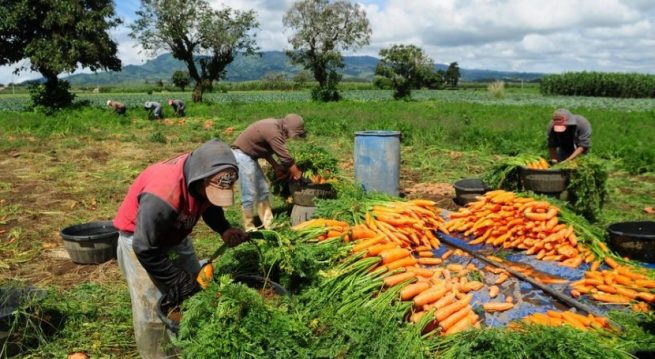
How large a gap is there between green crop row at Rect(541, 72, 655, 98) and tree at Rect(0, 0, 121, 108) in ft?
155

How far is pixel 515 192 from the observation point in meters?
6.93

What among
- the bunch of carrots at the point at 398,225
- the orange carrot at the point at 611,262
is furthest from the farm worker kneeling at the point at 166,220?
the orange carrot at the point at 611,262

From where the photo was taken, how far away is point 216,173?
2.83 metres

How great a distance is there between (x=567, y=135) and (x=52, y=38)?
2570 centimetres

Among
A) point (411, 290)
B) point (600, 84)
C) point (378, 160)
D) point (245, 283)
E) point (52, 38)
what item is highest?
point (52, 38)

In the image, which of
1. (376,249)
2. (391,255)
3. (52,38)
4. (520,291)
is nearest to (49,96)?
(52,38)

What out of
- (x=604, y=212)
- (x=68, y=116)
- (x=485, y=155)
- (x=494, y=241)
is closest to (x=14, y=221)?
(x=494, y=241)

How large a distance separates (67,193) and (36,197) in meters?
0.56

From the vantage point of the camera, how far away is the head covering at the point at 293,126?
21.7 feet

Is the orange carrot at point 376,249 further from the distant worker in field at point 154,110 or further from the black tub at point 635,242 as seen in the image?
Result: the distant worker in field at point 154,110

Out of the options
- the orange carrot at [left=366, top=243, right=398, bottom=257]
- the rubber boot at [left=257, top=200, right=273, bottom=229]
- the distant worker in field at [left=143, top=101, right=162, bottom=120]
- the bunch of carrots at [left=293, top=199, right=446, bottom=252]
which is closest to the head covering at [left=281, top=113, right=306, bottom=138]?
the rubber boot at [left=257, top=200, right=273, bottom=229]

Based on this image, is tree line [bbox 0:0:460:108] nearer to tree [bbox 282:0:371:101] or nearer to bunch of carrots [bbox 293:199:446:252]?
tree [bbox 282:0:371:101]

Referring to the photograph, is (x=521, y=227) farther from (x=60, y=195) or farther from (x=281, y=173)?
(x=60, y=195)

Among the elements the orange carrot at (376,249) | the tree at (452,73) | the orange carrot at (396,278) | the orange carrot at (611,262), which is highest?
the tree at (452,73)
